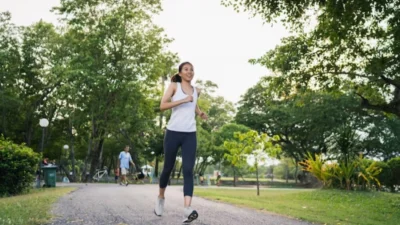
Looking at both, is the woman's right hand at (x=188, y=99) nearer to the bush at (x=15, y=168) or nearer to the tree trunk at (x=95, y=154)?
the bush at (x=15, y=168)

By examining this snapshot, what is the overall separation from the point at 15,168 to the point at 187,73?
959 centimetres

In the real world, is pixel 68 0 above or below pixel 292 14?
above

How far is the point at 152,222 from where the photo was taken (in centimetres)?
491

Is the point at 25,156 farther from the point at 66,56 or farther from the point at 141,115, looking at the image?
the point at 66,56

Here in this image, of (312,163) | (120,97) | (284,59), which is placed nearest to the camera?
(284,59)

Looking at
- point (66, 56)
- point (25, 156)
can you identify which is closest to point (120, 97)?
point (66, 56)

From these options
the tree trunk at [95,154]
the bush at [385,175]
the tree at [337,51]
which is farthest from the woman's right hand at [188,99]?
the tree trunk at [95,154]

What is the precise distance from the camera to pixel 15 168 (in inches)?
489

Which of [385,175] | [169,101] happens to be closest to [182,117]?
[169,101]

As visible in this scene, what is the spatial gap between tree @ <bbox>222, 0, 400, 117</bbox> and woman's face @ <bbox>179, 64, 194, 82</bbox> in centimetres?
722

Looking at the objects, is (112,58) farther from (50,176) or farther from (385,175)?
(385,175)

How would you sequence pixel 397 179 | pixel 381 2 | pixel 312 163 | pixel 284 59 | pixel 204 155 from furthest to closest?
pixel 204 155 < pixel 397 179 < pixel 312 163 < pixel 284 59 < pixel 381 2

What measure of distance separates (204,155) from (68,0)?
24337 millimetres

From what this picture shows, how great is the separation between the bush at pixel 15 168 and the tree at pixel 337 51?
855 centimetres
